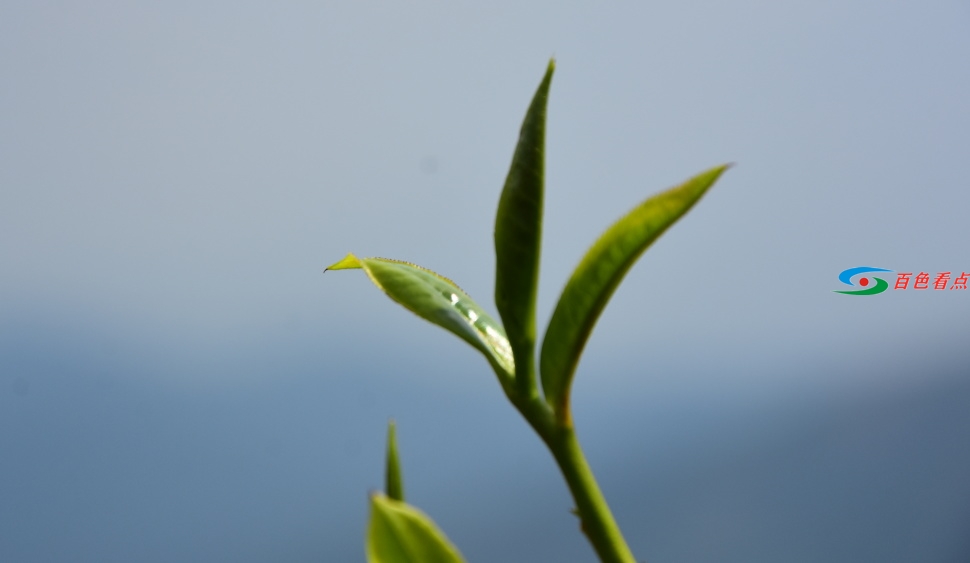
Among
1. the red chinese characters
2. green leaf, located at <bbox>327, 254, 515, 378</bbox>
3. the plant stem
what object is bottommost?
the plant stem

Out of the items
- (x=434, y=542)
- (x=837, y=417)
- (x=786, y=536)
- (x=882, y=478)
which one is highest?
(x=434, y=542)

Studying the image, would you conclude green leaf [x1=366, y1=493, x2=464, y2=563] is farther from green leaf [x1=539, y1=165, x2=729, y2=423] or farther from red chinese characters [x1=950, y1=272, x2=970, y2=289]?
red chinese characters [x1=950, y1=272, x2=970, y2=289]

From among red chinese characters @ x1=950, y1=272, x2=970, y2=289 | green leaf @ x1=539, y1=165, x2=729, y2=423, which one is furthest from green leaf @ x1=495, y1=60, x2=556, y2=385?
red chinese characters @ x1=950, y1=272, x2=970, y2=289

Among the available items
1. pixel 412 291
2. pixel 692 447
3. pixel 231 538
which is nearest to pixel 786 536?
pixel 692 447

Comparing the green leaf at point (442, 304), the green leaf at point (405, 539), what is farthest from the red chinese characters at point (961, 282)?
the green leaf at point (405, 539)

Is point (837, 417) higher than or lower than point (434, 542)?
lower

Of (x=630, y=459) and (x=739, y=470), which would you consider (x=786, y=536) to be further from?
(x=630, y=459)
